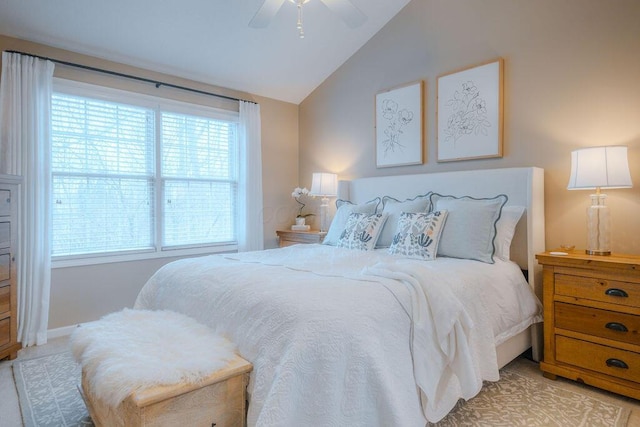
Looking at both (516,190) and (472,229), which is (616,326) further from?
(516,190)

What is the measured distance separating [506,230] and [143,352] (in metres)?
2.41

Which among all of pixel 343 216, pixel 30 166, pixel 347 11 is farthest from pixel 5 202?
pixel 347 11

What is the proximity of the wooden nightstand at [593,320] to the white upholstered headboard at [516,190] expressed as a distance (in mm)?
287

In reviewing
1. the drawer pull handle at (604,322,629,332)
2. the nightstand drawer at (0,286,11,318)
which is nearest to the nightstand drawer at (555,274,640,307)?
the drawer pull handle at (604,322,629,332)

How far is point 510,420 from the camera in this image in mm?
1881

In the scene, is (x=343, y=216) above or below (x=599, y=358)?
above

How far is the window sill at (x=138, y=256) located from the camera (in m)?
3.22

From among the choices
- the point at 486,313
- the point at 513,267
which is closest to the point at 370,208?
the point at 513,267

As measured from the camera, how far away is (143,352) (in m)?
1.52

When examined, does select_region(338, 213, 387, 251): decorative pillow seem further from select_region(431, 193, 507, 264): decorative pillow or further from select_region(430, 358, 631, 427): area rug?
select_region(430, 358, 631, 427): area rug

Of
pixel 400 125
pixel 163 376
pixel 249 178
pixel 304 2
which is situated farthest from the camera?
pixel 249 178

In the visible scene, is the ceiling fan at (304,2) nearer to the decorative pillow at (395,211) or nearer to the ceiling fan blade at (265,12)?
the ceiling fan blade at (265,12)

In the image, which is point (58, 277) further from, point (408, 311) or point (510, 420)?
point (510, 420)

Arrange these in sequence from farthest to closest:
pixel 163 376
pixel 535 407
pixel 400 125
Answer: pixel 400 125 < pixel 535 407 < pixel 163 376
